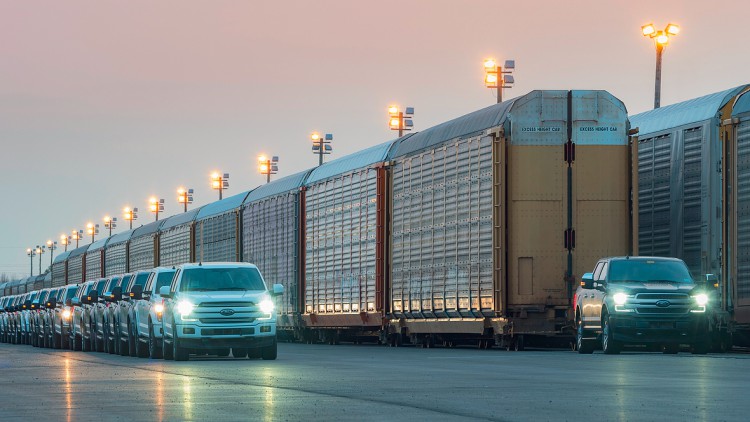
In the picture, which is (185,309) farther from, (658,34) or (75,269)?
(75,269)

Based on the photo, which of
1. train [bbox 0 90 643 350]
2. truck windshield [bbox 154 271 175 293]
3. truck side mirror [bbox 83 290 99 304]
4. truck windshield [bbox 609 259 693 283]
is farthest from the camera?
truck side mirror [bbox 83 290 99 304]

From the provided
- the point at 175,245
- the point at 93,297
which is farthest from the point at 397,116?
the point at 93,297

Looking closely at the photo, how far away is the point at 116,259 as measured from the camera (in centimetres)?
7356

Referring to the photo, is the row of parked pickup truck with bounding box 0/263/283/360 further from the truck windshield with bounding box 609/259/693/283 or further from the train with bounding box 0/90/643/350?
the truck windshield with bounding box 609/259/693/283

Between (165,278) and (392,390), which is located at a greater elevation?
(165,278)

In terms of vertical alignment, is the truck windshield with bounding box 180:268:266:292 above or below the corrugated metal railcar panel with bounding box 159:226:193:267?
below

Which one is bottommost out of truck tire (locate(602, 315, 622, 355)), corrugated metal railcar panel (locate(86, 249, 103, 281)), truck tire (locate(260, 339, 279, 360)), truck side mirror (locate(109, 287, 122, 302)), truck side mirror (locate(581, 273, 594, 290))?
truck tire (locate(260, 339, 279, 360))

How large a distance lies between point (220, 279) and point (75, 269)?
187 ft

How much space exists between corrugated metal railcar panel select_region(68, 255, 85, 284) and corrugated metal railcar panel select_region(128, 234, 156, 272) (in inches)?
534

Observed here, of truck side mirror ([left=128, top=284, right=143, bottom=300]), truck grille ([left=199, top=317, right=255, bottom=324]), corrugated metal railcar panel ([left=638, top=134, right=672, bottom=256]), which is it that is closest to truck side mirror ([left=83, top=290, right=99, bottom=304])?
truck side mirror ([left=128, top=284, right=143, bottom=300])

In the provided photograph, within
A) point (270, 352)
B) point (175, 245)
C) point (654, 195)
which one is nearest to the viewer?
point (270, 352)

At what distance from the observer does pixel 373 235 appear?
37.9 meters

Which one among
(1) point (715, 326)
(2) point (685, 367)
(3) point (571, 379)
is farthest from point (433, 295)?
(3) point (571, 379)

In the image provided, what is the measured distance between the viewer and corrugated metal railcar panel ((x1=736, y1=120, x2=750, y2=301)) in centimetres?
2753
